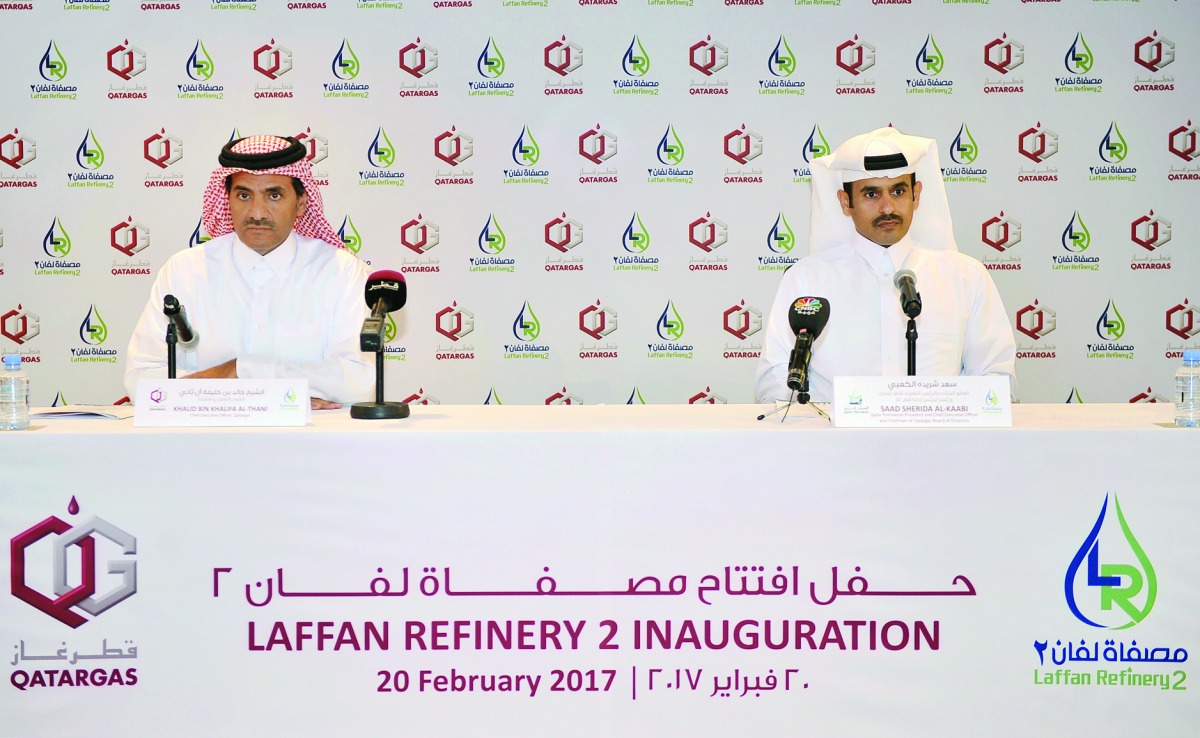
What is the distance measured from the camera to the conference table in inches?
84.7

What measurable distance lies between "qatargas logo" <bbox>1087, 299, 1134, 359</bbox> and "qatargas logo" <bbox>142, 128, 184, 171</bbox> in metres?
4.38

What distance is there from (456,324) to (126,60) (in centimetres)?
196

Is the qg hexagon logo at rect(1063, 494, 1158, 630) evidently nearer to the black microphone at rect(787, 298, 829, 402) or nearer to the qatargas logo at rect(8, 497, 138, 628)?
the black microphone at rect(787, 298, 829, 402)

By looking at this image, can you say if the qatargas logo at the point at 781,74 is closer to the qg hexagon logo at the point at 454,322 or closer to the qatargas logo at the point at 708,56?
the qatargas logo at the point at 708,56

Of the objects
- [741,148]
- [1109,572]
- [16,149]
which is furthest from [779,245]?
[16,149]

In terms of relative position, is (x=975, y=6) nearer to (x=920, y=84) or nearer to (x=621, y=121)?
A: (x=920, y=84)

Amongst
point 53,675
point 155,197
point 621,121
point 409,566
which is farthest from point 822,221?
point 155,197

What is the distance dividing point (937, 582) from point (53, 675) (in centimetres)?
187

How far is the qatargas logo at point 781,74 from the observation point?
15.7 feet

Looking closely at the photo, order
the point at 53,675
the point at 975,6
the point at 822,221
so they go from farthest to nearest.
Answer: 1. the point at 975,6
2. the point at 822,221
3. the point at 53,675

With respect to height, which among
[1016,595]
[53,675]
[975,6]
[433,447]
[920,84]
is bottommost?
[53,675]

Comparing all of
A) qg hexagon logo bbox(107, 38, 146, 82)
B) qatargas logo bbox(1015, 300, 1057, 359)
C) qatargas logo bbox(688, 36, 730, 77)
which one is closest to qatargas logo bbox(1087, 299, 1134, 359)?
qatargas logo bbox(1015, 300, 1057, 359)

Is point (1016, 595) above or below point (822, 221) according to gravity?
below

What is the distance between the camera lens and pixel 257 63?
15.7 feet
